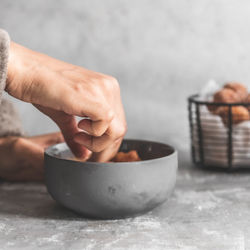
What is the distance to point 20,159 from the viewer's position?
909 millimetres

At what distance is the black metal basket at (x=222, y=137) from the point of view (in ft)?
3.20

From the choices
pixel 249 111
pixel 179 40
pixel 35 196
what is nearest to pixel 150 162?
pixel 35 196

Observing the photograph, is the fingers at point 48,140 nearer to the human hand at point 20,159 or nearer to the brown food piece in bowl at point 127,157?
the human hand at point 20,159

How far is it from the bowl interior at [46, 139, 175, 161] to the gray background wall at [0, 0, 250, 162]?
0.61m

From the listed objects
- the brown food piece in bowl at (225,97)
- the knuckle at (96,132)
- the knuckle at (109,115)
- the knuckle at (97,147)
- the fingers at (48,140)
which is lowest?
the fingers at (48,140)

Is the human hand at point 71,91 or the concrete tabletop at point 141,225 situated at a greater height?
the human hand at point 71,91

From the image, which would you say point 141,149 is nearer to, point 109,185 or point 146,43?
point 109,185

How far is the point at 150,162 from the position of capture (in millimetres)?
677

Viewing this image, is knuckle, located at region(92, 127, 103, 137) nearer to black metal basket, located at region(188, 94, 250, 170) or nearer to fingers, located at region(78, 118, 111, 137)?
fingers, located at region(78, 118, 111, 137)

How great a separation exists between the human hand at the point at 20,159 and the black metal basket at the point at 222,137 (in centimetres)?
36

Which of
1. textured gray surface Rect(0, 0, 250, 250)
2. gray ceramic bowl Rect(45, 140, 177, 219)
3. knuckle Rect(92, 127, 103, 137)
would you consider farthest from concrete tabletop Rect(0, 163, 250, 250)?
textured gray surface Rect(0, 0, 250, 250)

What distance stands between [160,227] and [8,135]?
Result: 18.4 inches

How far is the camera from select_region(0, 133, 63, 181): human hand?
35.4 inches

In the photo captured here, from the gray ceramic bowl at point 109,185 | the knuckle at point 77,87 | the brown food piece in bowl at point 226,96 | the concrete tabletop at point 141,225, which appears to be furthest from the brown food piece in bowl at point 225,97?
the knuckle at point 77,87
